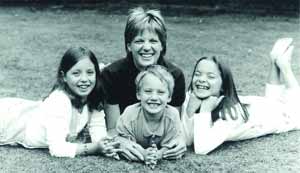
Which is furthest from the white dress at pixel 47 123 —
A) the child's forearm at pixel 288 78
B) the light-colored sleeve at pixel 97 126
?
the child's forearm at pixel 288 78

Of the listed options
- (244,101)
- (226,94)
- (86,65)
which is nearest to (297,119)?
(244,101)

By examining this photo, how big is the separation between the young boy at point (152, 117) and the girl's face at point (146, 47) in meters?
0.33

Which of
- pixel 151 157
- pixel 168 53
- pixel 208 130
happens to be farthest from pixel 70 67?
pixel 168 53

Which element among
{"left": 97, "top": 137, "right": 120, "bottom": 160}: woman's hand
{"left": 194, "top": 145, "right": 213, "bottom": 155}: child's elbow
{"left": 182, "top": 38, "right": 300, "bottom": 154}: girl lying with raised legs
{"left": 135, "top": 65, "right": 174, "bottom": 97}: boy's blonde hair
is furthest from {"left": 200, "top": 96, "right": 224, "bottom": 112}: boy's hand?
{"left": 97, "top": 137, "right": 120, "bottom": 160}: woman's hand

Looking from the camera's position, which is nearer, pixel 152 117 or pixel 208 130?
pixel 152 117

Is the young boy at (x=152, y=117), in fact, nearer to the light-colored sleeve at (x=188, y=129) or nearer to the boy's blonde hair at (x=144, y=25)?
the light-colored sleeve at (x=188, y=129)

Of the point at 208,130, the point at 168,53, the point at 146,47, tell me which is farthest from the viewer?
the point at 168,53

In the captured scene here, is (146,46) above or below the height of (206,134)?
above

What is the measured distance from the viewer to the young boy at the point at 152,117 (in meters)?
3.18

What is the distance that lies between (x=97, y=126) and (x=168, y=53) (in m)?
3.10

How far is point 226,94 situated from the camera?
3719 millimetres

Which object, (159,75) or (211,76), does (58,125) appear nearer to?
(159,75)

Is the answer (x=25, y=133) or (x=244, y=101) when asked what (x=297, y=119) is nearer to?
(x=244, y=101)

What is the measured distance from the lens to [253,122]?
3791 mm
